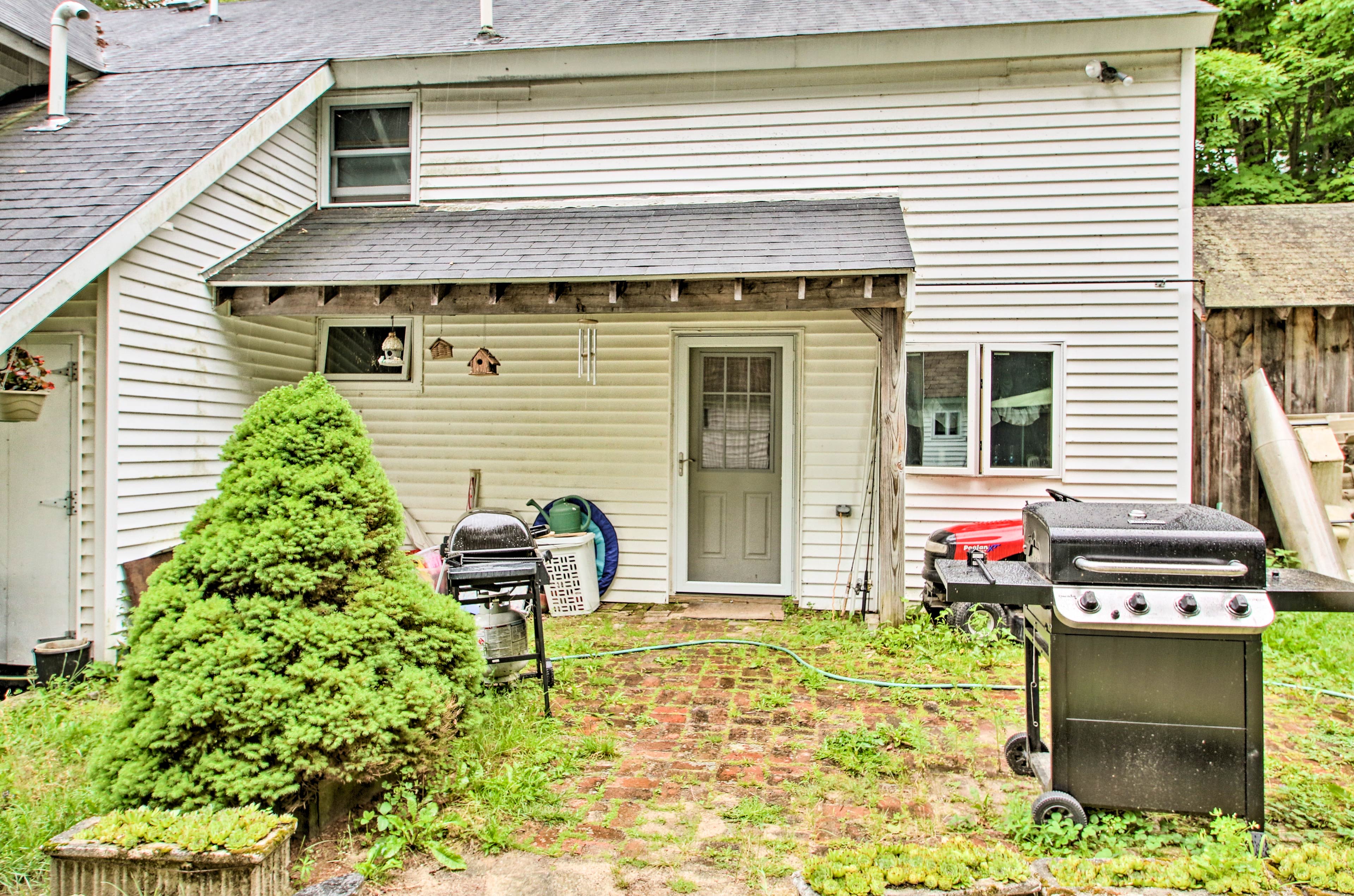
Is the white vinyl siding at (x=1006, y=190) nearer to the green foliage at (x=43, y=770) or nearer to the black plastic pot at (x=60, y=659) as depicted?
the green foliage at (x=43, y=770)

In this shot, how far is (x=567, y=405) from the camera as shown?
270 inches

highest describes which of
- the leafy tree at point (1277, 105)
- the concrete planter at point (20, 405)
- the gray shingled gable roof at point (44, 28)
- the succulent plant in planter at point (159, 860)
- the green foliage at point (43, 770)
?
the leafy tree at point (1277, 105)

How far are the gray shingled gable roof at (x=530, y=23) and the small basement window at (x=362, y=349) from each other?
2.34m

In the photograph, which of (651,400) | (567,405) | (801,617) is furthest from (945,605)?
(567,405)

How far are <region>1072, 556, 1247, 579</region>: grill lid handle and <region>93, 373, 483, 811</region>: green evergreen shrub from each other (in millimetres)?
2498

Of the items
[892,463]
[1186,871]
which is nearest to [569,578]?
[892,463]

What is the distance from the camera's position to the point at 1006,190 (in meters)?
6.19

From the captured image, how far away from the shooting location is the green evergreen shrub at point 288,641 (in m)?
2.63

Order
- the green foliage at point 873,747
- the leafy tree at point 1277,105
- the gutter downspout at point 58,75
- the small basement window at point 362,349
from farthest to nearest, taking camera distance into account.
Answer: the leafy tree at point 1277,105
the small basement window at point 362,349
the gutter downspout at point 58,75
the green foliage at point 873,747

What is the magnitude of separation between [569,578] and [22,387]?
3.80 metres

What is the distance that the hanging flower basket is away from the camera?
4.32 meters

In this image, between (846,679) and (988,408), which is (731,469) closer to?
(988,408)

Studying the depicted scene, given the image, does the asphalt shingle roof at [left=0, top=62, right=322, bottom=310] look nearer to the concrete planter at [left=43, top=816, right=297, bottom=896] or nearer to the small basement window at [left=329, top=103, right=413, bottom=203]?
the small basement window at [left=329, top=103, right=413, bottom=203]

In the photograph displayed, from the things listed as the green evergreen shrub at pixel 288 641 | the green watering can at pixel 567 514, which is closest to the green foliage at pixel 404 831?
the green evergreen shrub at pixel 288 641
